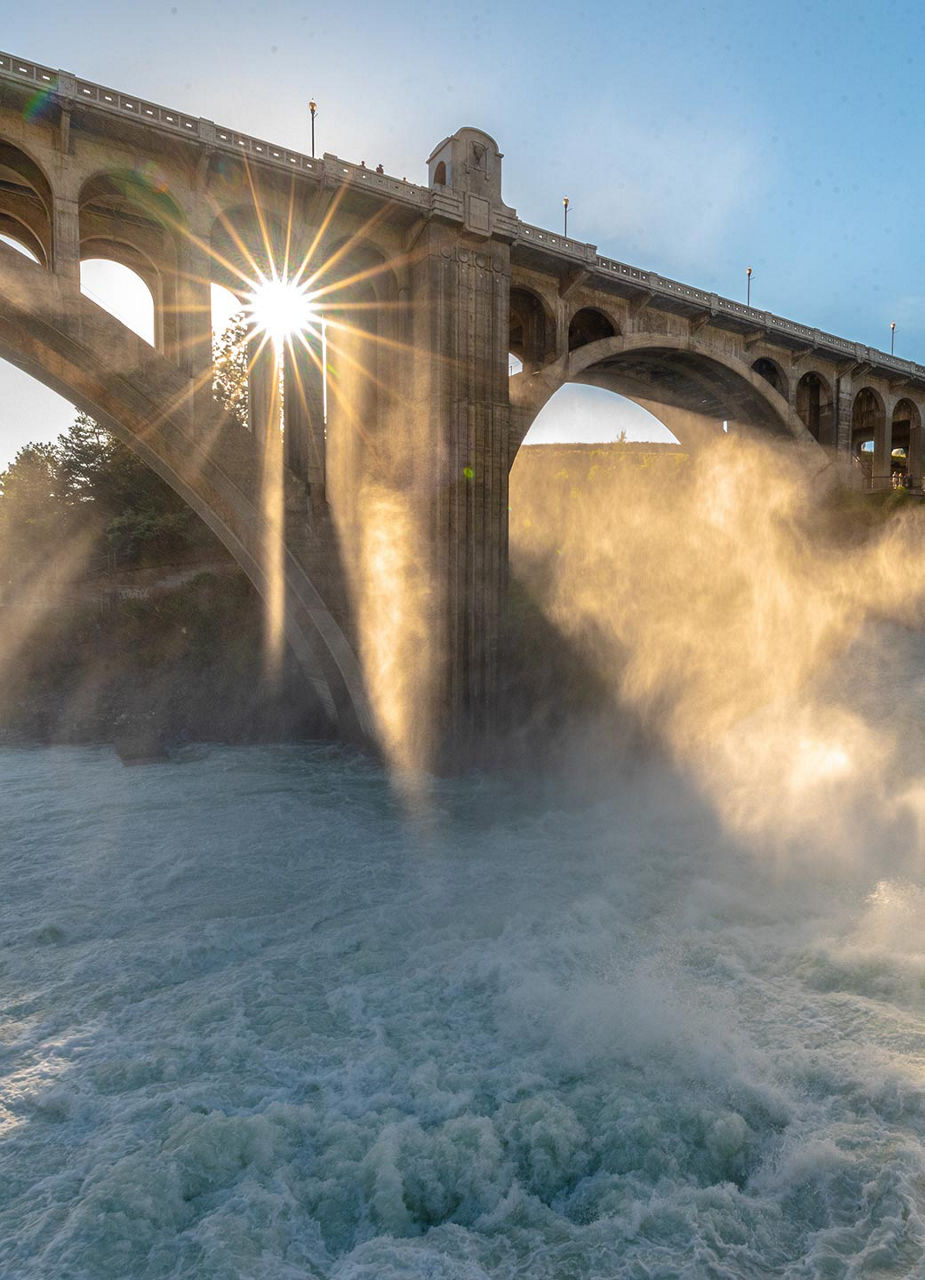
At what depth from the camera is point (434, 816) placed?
13.6m

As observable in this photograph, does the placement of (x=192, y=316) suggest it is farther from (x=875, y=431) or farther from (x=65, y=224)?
(x=875, y=431)

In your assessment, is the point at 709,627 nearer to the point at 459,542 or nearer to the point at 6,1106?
the point at 459,542

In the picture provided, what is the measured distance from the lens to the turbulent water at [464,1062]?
4.46 m

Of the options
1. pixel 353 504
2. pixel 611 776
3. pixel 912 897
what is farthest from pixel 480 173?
pixel 912 897

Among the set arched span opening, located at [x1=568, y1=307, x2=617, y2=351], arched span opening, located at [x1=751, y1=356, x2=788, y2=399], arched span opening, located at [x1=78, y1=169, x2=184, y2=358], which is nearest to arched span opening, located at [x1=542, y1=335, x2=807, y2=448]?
arched span opening, located at [x1=568, y1=307, x2=617, y2=351]

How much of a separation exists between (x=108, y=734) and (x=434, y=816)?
1184cm

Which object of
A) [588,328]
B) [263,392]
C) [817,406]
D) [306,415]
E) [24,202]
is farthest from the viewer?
[817,406]

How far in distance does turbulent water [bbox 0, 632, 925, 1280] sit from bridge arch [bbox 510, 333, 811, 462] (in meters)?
12.0

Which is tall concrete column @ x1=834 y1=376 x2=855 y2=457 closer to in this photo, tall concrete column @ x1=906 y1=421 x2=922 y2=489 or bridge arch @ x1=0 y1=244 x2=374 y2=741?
tall concrete column @ x1=906 y1=421 x2=922 y2=489

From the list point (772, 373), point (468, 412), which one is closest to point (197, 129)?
point (468, 412)

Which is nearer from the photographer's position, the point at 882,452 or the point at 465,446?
the point at 465,446

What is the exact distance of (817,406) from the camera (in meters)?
26.0

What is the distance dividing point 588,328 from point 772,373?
8.15 metres

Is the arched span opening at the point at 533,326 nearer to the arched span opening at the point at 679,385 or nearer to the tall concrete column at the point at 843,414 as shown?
the arched span opening at the point at 679,385
